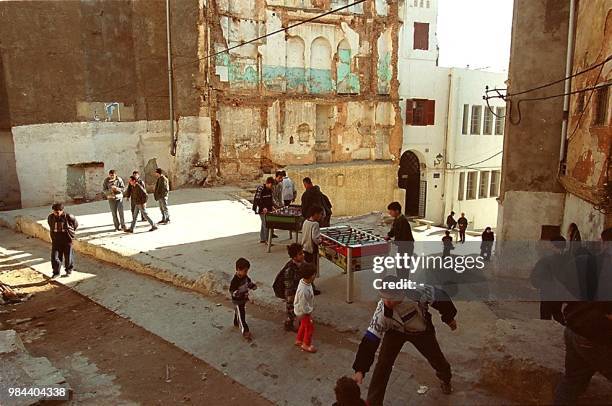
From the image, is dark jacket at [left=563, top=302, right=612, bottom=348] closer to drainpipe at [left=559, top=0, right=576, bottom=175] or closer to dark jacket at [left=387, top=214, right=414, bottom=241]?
dark jacket at [left=387, top=214, right=414, bottom=241]

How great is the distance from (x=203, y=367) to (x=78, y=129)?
603 inches

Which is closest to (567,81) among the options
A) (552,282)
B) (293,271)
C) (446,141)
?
(552,282)

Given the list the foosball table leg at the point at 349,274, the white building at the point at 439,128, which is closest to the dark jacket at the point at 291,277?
the foosball table leg at the point at 349,274

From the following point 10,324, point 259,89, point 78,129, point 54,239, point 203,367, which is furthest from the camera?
point 259,89

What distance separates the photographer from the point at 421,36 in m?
26.1

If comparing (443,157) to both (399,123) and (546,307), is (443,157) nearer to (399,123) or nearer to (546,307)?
(399,123)

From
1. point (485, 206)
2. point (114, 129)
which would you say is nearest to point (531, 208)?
point (114, 129)

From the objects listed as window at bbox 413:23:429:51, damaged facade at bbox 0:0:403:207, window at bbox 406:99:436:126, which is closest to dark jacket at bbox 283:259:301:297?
damaged facade at bbox 0:0:403:207

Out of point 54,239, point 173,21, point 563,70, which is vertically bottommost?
point 54,239

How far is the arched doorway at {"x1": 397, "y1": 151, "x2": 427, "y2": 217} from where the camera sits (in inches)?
1071

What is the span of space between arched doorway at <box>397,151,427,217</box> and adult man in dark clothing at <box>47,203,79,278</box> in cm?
1992

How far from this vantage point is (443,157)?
2678cm

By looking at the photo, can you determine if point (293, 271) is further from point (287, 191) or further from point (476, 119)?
point (476, 119)

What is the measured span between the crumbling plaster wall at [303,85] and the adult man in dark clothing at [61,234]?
36.2 feet
